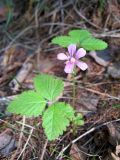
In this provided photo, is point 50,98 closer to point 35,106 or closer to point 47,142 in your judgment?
point 35,106

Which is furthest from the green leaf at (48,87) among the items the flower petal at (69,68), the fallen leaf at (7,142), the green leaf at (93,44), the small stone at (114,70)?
the small stone at (114,70)

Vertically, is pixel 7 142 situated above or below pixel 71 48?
below

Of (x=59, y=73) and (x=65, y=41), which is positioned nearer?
(x=65, y=41)

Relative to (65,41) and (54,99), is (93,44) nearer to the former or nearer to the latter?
(65,41)

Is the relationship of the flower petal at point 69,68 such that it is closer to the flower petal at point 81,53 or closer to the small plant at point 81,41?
the flower petal at point 81,53

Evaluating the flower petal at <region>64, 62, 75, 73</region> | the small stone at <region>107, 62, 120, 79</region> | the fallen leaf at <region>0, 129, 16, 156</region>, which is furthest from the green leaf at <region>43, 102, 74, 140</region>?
the small stone at <region>107, 62, 120, 79</region>

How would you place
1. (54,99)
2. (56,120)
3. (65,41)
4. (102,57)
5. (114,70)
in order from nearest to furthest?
1. (56,120)
2. (54,99)
3. (65,41)
4. (114,70)
5. (102,57)

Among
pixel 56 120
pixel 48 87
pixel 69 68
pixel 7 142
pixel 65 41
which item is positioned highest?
pixel 65 41

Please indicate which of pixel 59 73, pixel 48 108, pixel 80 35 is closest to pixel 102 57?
pixel 59 73
